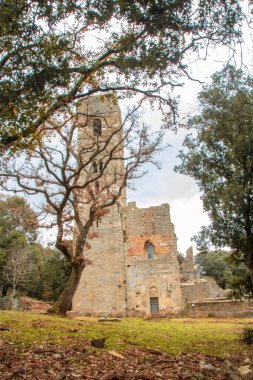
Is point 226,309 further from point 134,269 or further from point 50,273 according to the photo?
point 50,273

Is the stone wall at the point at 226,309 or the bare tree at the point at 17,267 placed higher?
the bare tree at the point at 17,267

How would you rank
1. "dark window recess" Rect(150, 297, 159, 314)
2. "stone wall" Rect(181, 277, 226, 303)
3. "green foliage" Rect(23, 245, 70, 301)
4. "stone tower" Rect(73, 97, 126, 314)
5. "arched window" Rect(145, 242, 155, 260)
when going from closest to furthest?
"stone tower" Rect(73, 97, 126, 314) → "dark window recess" Rect(150, 297, 159, 314) → "stone wall" Rect(181, 277, 226, 303) → "arched window" Rect(145, 242, 155, 260) → "green foliage" Rect(23, 245, 70, 301)

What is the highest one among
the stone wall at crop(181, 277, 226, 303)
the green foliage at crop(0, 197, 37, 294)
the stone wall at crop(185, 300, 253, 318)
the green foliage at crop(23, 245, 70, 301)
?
the green foliage at crop(0, 197, 37, 294)

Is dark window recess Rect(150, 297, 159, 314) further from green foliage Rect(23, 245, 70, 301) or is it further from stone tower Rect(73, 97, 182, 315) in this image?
green foliage Rect(23, 245, 70, 301)

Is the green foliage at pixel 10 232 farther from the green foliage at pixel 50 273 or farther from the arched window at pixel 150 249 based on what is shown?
the arched window at pixel 150 249

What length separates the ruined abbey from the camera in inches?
1136

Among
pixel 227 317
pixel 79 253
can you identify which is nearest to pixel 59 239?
pixel 79 253

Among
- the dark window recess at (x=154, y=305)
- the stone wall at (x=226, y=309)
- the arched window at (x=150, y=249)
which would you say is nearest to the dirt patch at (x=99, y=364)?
the stone wall at (x=226, y=309)

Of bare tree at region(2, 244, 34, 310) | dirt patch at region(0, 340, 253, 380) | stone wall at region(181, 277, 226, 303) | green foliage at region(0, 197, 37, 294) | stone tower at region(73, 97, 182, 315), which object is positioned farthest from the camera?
green foliage at region(0, 197, 37, 294)

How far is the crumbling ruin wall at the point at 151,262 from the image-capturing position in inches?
1145

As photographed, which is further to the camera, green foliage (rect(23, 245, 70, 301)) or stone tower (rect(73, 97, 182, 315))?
green foliage (rect(23, 245, 70, 301))

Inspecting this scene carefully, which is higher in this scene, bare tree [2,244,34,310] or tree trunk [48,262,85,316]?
bare tree [2,244,34,310]

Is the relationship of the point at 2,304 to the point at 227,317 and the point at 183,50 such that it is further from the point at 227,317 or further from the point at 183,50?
the point at 183,50

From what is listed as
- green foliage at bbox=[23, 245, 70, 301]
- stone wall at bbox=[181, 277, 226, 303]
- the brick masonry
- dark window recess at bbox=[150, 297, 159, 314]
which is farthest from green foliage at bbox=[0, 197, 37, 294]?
stone wall at bbox=[181, 277, 226, 303]
